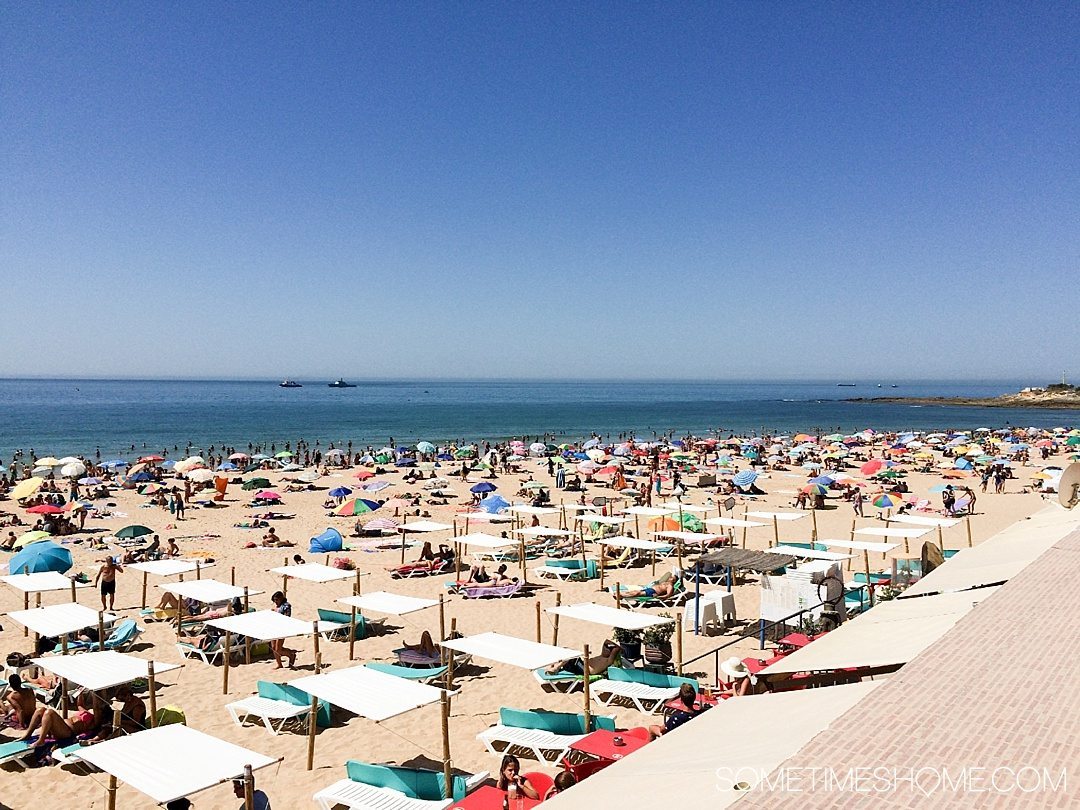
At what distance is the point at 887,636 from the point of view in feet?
23.0

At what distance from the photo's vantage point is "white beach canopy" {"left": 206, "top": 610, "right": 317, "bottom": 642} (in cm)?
1017

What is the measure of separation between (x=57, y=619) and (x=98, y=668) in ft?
9.18

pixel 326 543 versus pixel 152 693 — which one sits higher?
pixel 152 693

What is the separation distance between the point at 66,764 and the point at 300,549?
43.3 ft

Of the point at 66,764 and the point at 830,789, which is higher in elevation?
the point at 830,789

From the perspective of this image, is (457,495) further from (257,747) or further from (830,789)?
(830,789)

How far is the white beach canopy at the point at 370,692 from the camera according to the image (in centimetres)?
741

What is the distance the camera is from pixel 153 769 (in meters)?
6.22

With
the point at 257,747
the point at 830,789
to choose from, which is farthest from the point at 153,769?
the point at 830,789

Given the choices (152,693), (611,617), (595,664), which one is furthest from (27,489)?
(611,617)

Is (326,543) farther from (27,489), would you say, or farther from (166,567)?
(27,489)

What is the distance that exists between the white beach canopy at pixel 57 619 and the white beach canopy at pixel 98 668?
1.45 metres

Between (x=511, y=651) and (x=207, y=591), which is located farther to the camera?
(x=207, y=591)

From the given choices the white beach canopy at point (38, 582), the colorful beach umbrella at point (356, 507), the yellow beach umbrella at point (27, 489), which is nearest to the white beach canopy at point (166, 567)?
the white beach canopy at point (38, 582)
